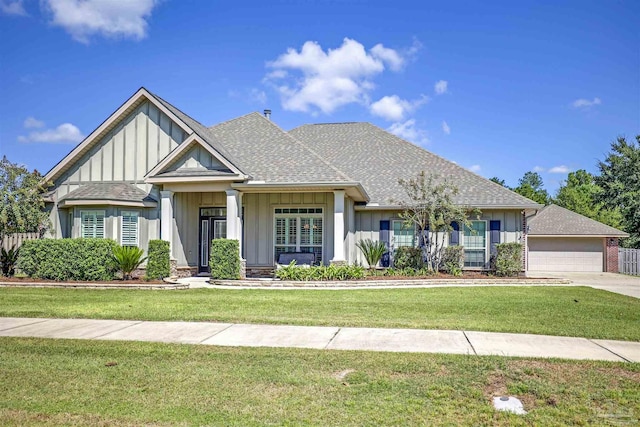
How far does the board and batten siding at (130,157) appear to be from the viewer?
18156 millimetres

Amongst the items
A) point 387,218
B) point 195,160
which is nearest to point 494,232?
point 387,218

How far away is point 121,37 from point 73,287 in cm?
1024

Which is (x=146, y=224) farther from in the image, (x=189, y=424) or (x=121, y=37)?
(x=189, y=424)

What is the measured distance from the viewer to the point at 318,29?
63.8ft

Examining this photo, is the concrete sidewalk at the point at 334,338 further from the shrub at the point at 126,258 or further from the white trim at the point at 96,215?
the white trim at the point at 96,215

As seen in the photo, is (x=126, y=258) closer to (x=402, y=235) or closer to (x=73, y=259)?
(x=73, y=259)

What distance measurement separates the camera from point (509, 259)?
17984 mm

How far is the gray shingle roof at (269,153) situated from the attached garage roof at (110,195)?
11.9 feet

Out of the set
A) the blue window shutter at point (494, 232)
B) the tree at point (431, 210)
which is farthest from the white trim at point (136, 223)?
the blue window shutter at point (494, 232)

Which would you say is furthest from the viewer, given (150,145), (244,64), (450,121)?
(450,121)

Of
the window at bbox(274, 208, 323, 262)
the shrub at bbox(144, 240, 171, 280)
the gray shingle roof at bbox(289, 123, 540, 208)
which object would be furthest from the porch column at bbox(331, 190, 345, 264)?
the shrub at bbox(144, 240, 171, 280)

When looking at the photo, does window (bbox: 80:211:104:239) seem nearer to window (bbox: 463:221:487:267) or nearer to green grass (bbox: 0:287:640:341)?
green grass (bbox: 0:287:640:341)

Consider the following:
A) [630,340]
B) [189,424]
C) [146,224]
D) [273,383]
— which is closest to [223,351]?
[273,383]

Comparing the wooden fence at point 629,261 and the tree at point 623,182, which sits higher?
the tree at point 623,182
